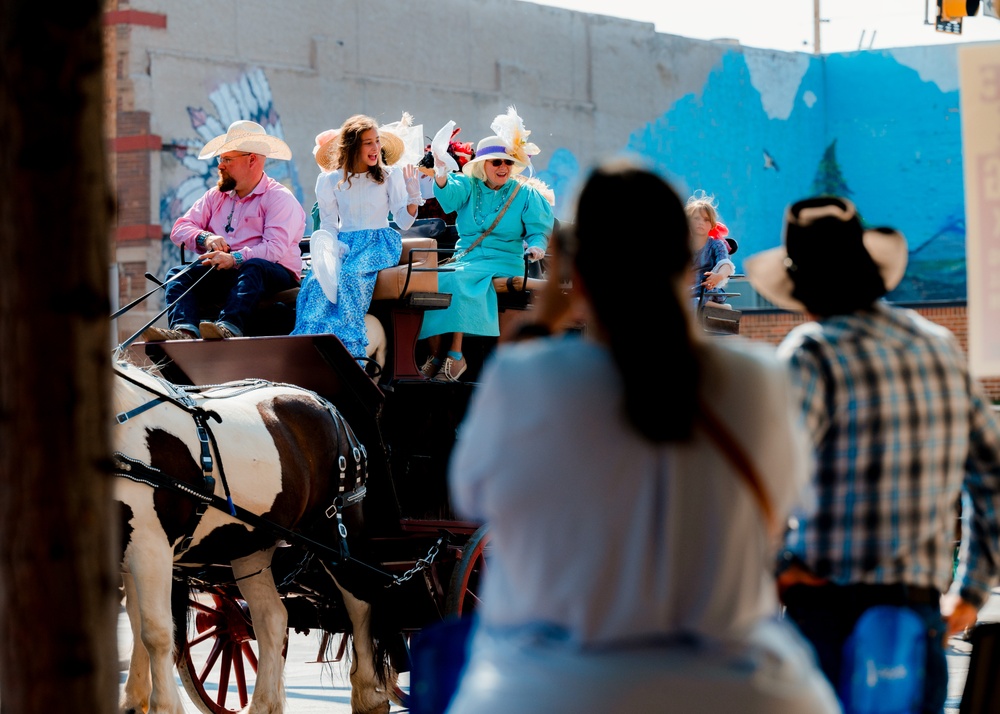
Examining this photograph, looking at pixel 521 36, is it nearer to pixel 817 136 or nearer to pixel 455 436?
pixel 817 136

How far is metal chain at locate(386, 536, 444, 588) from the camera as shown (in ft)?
23.5

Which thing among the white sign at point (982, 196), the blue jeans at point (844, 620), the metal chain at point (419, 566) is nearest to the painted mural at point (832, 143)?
the metal chain at point (419, 566)

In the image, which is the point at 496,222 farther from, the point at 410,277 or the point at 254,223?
the point at 254,223

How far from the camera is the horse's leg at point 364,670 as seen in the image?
7.02 metres

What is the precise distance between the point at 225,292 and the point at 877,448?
5343mm

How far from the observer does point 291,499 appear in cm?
686

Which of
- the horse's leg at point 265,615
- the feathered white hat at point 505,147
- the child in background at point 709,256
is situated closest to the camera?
the horse's leg at point 265,615

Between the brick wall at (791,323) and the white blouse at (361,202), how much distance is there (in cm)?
1745

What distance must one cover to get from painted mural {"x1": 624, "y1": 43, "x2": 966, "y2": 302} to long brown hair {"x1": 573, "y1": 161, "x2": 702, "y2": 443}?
86.0 feet

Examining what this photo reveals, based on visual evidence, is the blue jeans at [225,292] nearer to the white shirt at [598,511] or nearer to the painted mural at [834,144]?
the white shirt at [598,511]

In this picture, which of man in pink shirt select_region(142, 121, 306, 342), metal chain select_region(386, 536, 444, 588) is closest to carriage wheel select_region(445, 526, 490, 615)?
metal chain select_region(386, 536, 444, 588)

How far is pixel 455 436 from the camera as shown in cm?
806

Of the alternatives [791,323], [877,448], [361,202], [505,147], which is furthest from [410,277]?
[791,323]

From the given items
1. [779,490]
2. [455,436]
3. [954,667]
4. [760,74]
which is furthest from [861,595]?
[760,74]
